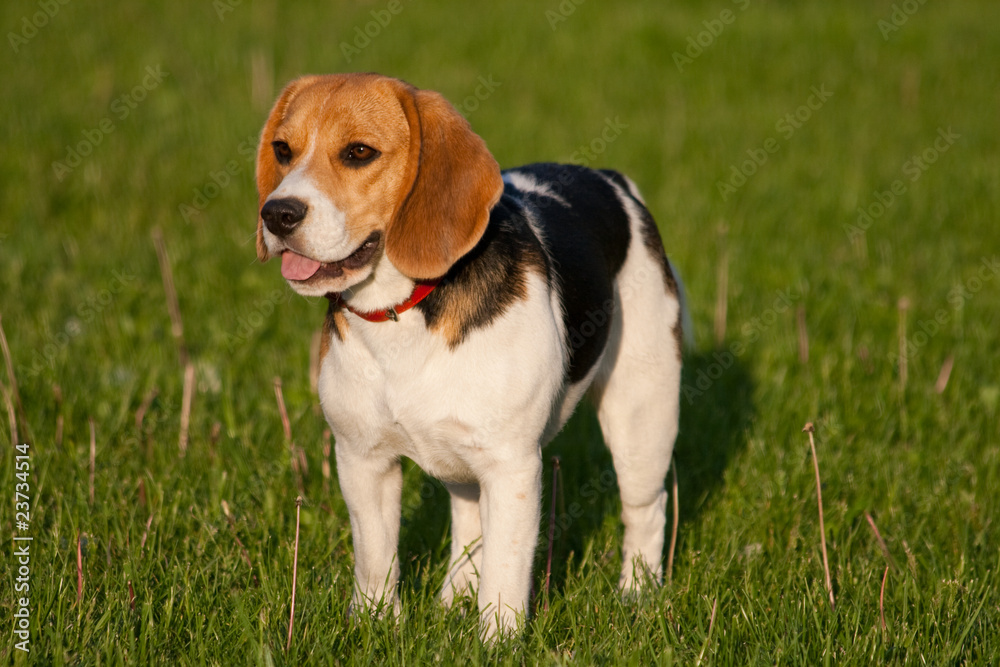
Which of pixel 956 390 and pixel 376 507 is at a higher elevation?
pixel 376 507

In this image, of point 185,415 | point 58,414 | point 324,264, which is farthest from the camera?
point 58,414

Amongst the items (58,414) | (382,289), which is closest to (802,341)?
(382,289)

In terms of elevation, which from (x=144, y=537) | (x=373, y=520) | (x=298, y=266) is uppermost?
(x=298, y=266)

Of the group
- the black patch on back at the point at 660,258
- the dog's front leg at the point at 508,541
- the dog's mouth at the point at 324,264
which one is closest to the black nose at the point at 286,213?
the dog's mouth at the point at 324,264

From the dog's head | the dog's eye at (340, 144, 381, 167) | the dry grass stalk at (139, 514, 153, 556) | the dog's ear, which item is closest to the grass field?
the dry grass stalk at (139, 514, 153, 556)

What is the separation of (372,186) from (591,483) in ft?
7.50

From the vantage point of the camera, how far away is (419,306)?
3.20 meters

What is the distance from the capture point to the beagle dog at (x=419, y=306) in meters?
3.08

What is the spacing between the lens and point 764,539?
4285mm

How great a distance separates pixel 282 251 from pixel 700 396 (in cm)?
320

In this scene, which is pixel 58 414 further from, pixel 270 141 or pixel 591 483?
pixel 591 483

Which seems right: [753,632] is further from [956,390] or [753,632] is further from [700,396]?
[956,390]

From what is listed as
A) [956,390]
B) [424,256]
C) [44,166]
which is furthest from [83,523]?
[44,166]

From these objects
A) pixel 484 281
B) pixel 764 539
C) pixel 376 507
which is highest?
pixel 484 281
